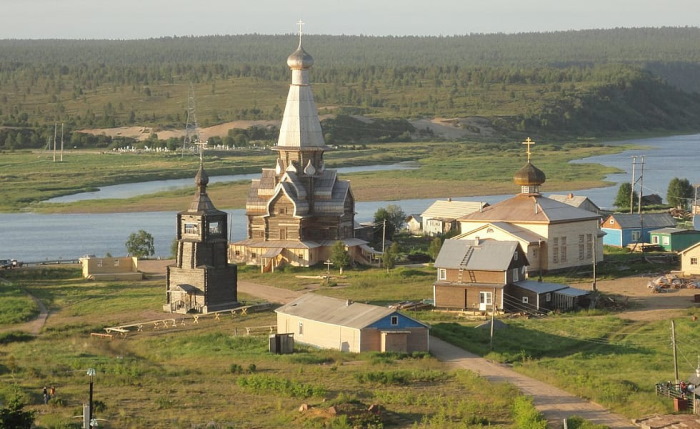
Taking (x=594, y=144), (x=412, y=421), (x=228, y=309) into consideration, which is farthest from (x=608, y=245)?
(x=594, y=144)

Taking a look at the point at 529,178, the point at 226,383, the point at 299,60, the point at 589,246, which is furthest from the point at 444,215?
the point at 226,383

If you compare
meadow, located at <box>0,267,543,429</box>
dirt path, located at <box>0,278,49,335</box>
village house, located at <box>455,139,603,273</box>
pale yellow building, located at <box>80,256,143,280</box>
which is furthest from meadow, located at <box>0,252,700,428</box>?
pale yellow building, located at <box>80,256,143,280</box>

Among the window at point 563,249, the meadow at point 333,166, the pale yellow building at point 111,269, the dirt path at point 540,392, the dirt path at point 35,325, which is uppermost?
the meadow at point 333,166

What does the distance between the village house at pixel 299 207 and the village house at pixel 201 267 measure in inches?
312

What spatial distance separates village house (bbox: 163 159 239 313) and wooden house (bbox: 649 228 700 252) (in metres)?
17.6

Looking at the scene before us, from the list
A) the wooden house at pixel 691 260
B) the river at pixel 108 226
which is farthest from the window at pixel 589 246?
the river at pixel 108 226

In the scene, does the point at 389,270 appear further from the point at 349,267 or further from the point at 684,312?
the point at 684,312

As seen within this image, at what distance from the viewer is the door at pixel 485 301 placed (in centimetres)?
3994

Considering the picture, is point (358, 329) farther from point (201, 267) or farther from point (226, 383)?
point (201, 267)

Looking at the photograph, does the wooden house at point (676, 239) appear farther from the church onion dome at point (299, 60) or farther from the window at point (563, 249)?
the church onion dome at point (299, 60)

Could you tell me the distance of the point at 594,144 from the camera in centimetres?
13338

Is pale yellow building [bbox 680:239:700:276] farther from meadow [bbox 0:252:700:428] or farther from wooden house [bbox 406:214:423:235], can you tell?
wooden house [bbox 406:214:423:235]

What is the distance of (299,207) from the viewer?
50.1 m

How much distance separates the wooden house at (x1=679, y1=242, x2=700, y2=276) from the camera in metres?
45.1
